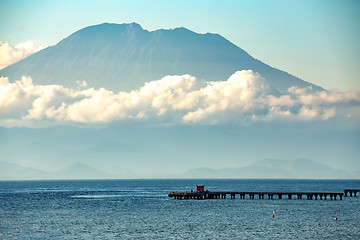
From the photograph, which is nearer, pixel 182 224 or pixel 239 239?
pixel 239 239

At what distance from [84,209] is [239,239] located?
165ft

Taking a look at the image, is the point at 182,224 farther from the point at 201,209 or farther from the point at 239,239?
the point at 201,209

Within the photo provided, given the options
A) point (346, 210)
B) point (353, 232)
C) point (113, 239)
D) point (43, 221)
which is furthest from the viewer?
point (346, 210)

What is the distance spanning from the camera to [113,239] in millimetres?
68625

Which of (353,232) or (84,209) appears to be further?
(84,209)

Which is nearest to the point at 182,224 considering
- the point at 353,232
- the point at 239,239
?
the point at 239,239

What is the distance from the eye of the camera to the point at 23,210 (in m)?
111

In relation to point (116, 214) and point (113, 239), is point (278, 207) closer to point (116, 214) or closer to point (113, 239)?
point (116, 214)

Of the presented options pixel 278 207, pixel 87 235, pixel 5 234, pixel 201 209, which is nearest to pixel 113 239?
pixel 87 235

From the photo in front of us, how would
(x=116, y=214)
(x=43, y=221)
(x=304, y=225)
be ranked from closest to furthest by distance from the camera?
(x=304, y=225), (x=43, y=221), (x=116, y=214)

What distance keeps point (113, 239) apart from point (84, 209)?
4536cm

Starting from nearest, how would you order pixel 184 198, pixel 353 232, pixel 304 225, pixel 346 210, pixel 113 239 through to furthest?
pixel 113 239, pixel 353 232, pixel 304 225, pixel 346 210, pixel 184 198

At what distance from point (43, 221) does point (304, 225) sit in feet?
127

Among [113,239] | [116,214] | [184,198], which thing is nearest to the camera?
[113,239]
